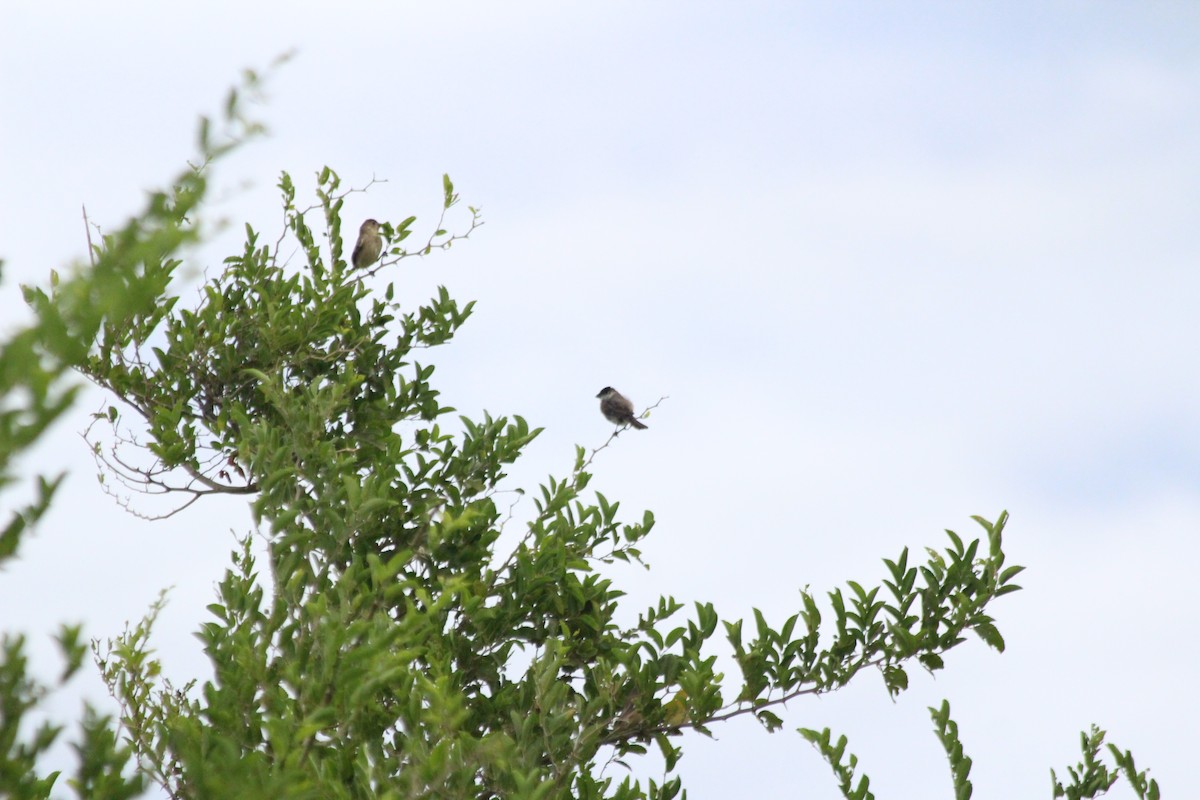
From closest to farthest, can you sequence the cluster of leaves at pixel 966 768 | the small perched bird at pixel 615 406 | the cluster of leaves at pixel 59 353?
the cluster of leaves at pixel 59 353
the cluster of leaves at pixel 966 768
the small perched bird at pixel 615 406

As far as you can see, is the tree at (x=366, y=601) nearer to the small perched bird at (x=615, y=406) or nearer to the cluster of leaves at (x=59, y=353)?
the cluster of leaves at (x=59, y=353)

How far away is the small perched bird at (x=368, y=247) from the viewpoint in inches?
354

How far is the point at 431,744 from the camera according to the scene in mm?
4715

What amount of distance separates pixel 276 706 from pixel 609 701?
2.29m

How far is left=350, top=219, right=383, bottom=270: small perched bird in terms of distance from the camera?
29.5ft

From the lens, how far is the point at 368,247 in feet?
30.6

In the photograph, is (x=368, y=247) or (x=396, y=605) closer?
(x=396, y=605)

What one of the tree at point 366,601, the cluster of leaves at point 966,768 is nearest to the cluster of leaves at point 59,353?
the tree at point 366,601

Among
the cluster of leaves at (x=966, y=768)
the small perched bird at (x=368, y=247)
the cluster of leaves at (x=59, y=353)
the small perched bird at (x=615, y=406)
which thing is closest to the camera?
the cluster of leaves at (x=59, y=353)

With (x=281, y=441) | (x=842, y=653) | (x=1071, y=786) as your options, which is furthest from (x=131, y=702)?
(x=1071, y=786)

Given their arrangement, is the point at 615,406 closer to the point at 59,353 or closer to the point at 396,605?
the point at 396,605

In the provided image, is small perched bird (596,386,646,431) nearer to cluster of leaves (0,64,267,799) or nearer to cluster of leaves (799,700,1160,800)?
cluster of leaves (799,700,1160,800)

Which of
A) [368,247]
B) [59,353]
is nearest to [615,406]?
[368,247]

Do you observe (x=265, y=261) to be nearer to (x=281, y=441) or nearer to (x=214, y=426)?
(x=214, y=426)
